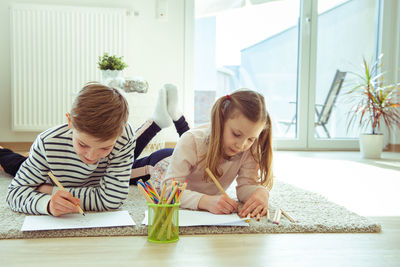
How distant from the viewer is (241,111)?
1.28 metres

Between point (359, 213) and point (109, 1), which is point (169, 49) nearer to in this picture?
point (109, 1)

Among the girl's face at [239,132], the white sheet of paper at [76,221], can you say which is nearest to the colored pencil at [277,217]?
the girl's face at [239,132]

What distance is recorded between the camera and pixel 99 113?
1.08 metres

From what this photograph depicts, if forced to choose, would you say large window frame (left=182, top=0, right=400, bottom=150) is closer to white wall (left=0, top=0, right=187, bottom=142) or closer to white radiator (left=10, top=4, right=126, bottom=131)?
white wall (left=0, top=0, right=187, bottom=142)

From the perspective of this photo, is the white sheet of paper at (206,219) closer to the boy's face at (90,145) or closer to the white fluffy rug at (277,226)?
the white fluffy rug at (277,226)

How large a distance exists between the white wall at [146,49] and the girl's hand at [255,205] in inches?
86.6

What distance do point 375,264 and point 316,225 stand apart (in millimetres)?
264

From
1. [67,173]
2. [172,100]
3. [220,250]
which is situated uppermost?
[172,100]

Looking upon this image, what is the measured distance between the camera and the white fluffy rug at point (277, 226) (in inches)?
42.5

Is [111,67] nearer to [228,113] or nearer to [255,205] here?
[228,113]

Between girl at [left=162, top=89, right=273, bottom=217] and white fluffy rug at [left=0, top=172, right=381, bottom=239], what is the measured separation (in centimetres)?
9

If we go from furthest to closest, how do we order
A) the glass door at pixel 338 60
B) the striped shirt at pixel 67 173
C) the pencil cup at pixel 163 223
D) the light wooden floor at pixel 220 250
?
1. the glass door at pixel 338 60
2. the striped shirt at pixel 67 173
3. the pencil cup at pixel 163 223
4. the light wooden floor at pixel 220 250

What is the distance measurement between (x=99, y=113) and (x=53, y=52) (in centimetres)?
242

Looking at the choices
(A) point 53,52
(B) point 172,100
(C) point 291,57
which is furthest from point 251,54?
(B) point 172,100
